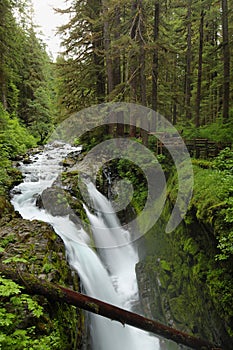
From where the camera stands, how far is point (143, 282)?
8.62m

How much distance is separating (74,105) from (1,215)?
10.8m

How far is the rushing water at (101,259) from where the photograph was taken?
21.2ft

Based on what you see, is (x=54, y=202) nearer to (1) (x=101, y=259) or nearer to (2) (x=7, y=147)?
(1) (x=101, y=259)

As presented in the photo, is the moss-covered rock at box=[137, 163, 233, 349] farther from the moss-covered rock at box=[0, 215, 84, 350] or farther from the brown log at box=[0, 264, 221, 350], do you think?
the moss-covered rock at box=[0, 215, 84, 350]

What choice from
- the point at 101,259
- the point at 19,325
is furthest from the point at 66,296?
the point at 101,259

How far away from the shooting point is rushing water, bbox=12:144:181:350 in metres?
6.47

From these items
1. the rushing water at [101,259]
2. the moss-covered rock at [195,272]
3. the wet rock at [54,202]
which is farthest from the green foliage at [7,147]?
the moss-covered rock at [195,272]

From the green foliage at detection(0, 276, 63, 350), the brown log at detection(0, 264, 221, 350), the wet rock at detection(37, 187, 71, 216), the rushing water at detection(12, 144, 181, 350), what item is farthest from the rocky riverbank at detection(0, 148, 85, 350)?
the wet rock at detection(37, 187, 71, 216)

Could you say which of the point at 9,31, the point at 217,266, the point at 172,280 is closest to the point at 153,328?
the point at 217,266

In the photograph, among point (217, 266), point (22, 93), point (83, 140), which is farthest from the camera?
point (22, 93)

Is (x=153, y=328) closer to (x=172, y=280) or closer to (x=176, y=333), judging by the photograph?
(x=176, y=333)

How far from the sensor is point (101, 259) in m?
9.20

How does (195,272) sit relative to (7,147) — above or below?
below

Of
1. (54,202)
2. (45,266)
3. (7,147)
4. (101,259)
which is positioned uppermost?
(7,147)
